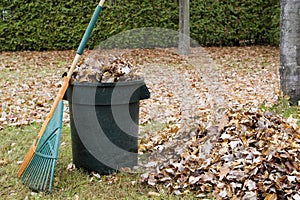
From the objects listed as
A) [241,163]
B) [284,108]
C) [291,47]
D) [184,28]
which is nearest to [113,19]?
[184,28]

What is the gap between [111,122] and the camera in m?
3.02

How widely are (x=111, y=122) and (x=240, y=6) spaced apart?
9.95m

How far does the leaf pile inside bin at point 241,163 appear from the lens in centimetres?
264

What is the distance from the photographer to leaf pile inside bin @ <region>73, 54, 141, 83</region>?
296cm

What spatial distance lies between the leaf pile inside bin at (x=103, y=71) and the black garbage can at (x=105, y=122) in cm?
8

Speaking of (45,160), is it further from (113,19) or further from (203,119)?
(113,19)

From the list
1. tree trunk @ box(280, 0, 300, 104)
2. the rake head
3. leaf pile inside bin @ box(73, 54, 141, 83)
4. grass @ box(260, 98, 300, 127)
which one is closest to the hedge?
tree trunk @ box(280, 0, 300, 104)

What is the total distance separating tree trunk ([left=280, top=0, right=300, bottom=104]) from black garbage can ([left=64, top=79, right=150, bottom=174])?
2.49 meters

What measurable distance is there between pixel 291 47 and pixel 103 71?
2.76 metres

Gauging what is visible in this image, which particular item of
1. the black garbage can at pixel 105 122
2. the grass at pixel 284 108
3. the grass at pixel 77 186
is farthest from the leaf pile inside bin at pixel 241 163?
the grass at pixel 284 108

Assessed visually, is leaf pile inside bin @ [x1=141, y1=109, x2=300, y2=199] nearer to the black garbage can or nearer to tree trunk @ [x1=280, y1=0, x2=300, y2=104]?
the black garbage can

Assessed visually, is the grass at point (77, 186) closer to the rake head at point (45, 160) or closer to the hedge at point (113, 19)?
the rake head at point (45, 160)

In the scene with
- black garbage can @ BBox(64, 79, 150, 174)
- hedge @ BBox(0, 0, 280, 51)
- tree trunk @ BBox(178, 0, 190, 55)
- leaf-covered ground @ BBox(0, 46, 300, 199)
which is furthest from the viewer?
hedge @ BBox(0, 0, 280, 51)

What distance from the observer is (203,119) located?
414 cm
